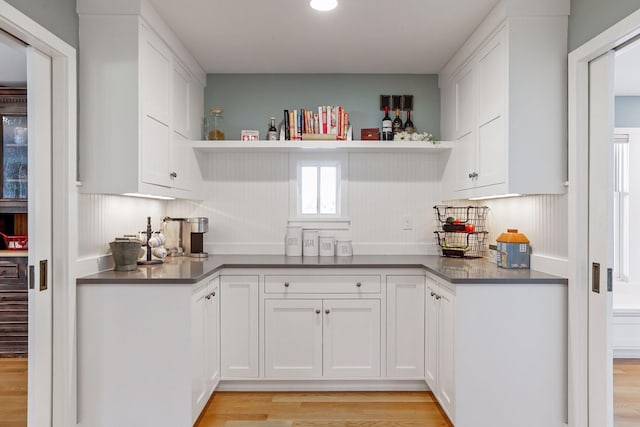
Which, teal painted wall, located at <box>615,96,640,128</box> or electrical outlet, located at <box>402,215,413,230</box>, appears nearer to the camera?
electrical outlet, located at <box>402,215,413,230</box>

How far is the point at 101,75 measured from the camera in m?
2.31

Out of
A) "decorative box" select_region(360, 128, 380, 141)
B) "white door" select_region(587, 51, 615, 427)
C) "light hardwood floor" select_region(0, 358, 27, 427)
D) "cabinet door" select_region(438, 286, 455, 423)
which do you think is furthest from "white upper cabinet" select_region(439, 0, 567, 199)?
"light hardwood floor" select_region(0, 358, 27, 427)

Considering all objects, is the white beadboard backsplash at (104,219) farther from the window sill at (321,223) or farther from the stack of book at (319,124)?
the stack of book at (319,124)

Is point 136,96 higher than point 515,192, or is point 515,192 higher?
point 136,96

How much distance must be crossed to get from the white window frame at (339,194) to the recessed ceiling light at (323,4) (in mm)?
1362

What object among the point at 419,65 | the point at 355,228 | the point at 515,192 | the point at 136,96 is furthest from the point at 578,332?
the point at 136,96

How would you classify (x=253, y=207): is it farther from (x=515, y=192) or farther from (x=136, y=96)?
(x=515, y=192)

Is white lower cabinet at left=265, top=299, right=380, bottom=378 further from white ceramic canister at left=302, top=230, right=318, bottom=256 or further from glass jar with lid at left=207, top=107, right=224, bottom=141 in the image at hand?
glass jar with lid at left=207, top=107, right=224, bottom=141

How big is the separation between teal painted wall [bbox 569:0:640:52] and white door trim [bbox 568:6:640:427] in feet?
0.26

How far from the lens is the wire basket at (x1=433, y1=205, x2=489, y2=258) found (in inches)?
128

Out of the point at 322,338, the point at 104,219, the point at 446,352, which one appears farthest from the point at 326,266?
the point at 104,219

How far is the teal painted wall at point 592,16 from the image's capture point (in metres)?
1.87

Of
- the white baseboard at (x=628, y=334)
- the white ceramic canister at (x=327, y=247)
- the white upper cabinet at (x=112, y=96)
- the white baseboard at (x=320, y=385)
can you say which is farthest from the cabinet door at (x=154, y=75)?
the white baseboard at (x=628, y=334)

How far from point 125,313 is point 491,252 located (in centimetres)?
248
